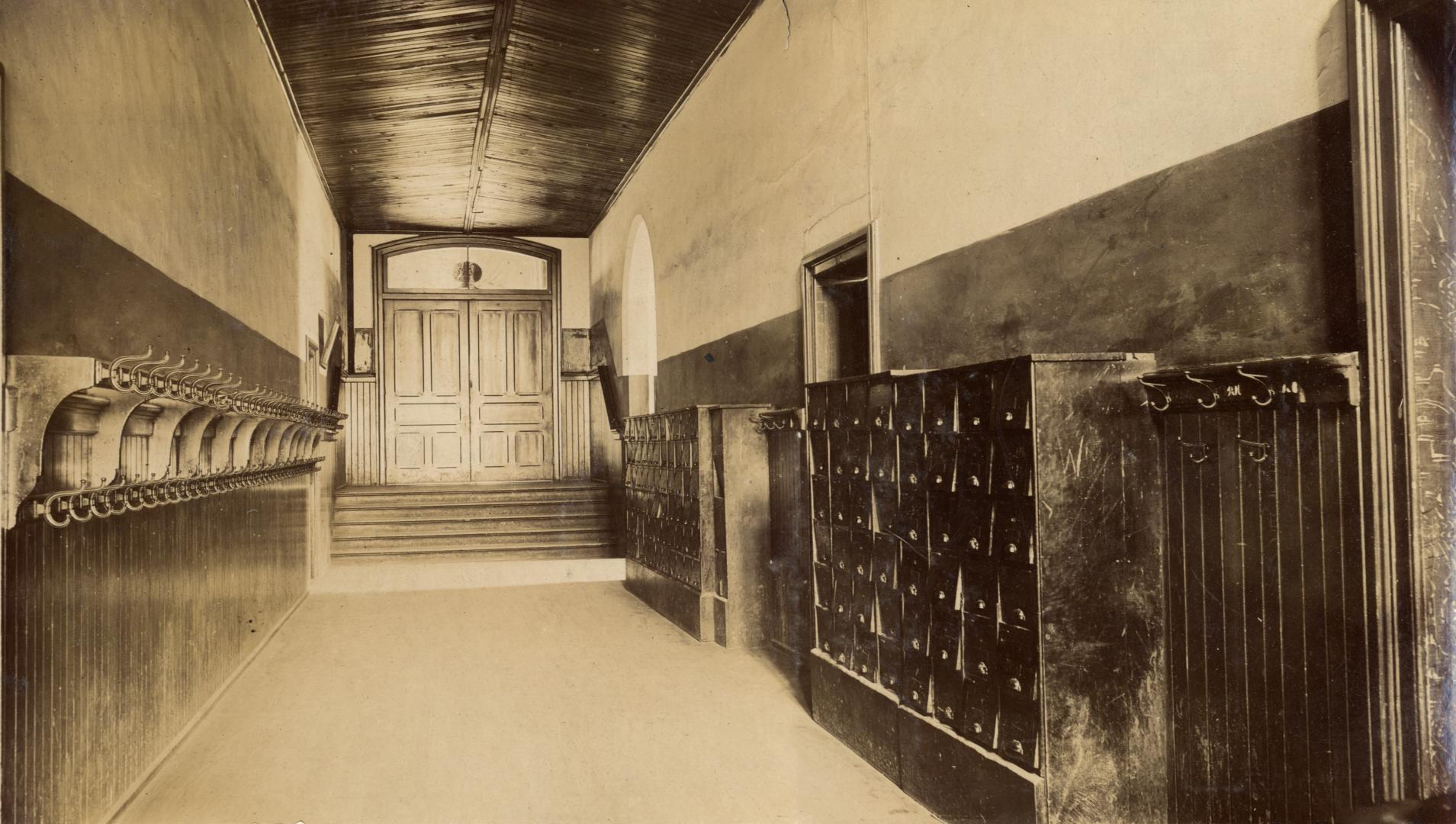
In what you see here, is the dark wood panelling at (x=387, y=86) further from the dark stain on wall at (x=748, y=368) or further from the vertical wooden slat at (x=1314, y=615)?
the vertical wooden slat at (x=1314, y=615)

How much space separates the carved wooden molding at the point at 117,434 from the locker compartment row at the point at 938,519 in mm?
2264

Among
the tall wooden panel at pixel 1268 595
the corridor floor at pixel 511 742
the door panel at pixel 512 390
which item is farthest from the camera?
the door panel at pixel 512 390

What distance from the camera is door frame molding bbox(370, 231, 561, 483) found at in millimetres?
10406

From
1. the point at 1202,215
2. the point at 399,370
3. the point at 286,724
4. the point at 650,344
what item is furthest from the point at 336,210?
the point at 1202,215

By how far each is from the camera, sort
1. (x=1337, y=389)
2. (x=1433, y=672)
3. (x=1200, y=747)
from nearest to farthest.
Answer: (x=1433, y=672) < (x=1337, y=389) < (x=1200, y=747)

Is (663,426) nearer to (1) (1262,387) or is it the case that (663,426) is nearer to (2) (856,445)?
(2) (856,445)

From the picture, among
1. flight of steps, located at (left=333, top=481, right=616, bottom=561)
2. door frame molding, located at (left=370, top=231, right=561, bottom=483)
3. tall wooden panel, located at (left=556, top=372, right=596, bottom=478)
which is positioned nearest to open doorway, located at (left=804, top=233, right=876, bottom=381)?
flight of steps, located at (left=333, top=481, right=616, bottom=561)

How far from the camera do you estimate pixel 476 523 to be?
8.16 meters

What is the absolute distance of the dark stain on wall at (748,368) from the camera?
16.1ft

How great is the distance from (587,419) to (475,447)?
1.39 metres

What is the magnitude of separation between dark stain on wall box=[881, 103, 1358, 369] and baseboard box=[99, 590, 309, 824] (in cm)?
325

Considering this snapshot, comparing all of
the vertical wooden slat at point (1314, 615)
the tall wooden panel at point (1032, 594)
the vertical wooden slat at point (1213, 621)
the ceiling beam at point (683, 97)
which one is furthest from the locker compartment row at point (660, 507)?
the vertical wooden slat at point (1314, 615)

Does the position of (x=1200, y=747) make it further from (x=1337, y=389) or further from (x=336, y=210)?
(x=336, y=210)

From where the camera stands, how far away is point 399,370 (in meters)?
10.5
